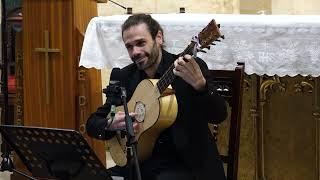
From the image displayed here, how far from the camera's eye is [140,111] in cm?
274

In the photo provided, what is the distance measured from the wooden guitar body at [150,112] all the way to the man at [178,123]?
3 cm

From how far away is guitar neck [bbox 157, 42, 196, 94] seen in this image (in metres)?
2.46

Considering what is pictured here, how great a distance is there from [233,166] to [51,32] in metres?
1.86

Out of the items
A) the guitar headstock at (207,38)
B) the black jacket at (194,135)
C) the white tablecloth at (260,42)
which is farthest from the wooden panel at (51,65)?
the guitar headstock at (207,38)

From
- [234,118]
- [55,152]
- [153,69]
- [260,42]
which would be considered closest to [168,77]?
[153,69]

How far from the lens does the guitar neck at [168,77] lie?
2455mm

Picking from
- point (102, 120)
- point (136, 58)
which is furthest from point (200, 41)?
point (102, 120)

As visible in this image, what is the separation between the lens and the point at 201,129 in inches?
104

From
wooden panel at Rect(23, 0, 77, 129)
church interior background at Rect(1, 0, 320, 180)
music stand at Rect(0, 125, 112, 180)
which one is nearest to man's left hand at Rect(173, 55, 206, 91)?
music stand at Rect(0, 125, 112, 180)

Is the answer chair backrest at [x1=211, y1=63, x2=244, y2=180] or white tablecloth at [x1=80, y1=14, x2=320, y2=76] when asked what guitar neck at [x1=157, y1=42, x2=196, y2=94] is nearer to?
chair backrest at [x1=211, y1=63, x2=244, y2=180]

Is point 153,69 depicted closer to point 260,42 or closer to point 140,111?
point 140,111

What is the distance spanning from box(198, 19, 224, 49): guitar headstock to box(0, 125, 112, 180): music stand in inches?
24.0

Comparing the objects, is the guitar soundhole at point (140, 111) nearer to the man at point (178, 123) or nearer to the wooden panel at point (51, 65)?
the man at point (178, 123)

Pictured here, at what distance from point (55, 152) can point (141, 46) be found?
63 cm
